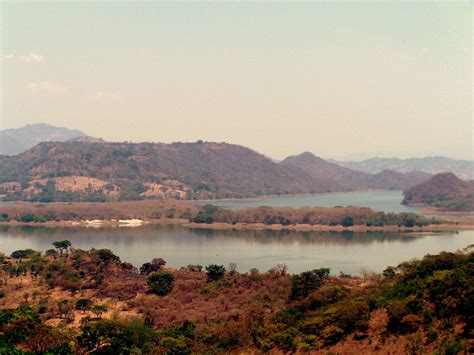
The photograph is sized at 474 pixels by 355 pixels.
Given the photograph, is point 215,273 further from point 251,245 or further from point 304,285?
point 251,245

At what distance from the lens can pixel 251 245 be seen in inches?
5438

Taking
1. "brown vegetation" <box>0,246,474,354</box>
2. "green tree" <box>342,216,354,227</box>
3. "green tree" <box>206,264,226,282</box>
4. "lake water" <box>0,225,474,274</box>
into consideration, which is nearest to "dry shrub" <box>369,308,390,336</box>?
"brown vegetation" <box>0,246,474,354</box>

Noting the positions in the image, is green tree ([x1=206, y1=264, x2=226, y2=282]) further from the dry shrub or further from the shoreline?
the shoreline

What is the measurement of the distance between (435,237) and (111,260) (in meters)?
99.6

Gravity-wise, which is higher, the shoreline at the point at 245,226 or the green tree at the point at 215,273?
the shoreline at the point at 245,226

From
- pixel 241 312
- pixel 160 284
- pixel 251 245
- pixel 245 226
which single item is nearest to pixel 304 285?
pixel 241 312

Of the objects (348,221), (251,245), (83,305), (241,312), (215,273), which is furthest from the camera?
(348,221)

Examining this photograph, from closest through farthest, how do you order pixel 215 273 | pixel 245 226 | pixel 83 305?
pixel 83 305 < pixel 215 273 < pixel 245 226

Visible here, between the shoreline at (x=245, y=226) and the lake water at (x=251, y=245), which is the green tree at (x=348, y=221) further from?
the lake water at (x=251, y=245)

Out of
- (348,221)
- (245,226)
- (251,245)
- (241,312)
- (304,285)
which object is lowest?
(241,312)

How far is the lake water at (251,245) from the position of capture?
10950 cm

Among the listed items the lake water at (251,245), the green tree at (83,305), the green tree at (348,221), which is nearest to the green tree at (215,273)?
the green tree at (83,305)

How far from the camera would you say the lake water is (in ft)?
359

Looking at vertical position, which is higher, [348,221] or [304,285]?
[348,221]
